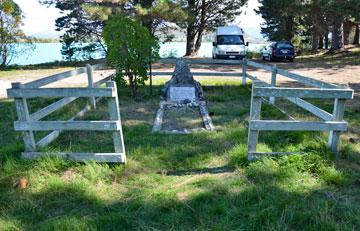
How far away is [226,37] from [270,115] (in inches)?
743

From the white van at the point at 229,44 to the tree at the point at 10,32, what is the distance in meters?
12.8

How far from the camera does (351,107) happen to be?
8352 mm

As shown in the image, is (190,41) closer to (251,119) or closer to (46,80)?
(46,80)

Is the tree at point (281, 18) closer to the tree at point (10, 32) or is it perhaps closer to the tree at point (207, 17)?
the tree at point (207, 17)

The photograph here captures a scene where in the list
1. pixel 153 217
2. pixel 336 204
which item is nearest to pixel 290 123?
pixel 336 204

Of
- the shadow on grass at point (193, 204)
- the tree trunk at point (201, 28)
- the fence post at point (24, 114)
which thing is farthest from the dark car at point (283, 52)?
the fence post at point (24, 114)

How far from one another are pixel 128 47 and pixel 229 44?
16843mm

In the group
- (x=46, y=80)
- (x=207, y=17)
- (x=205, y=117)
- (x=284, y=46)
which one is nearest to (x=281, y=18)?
(x=207, y=17)

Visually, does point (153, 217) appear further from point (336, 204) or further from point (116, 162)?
Answer: point (336, 204)

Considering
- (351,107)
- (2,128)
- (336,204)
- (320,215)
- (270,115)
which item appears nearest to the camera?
(320,215)

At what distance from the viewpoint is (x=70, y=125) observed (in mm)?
4566

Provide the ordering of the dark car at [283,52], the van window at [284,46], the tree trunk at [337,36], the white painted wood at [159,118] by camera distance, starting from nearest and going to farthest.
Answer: the white painted wood at [159,118] → the dark car at [283,52] → the van window at [284,46] → the tree trunk at [337,36]

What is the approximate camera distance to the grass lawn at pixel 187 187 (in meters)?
3.41

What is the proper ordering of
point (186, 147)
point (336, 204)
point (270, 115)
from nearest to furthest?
1. point (336, 204)
2. point (186, 147)
3. point (270, 115)
